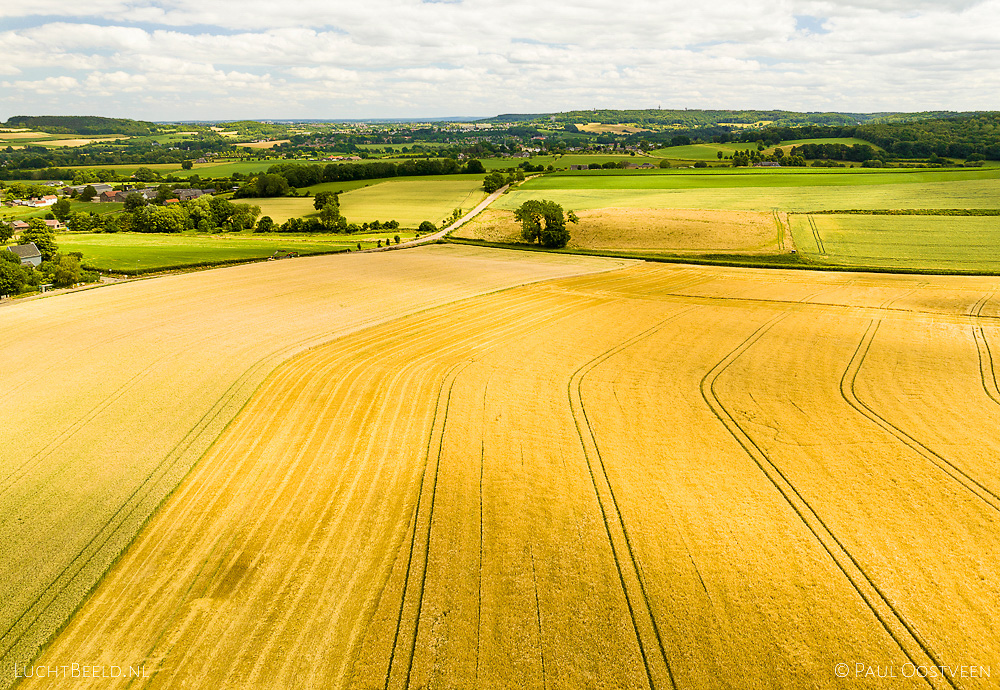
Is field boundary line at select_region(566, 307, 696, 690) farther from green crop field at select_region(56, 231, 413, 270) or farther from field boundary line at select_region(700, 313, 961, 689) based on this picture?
green crop field at select_region(56, 231, 413, 270)

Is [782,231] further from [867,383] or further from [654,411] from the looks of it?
[654,411]

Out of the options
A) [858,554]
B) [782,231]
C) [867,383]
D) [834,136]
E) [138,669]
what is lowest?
[138,669]

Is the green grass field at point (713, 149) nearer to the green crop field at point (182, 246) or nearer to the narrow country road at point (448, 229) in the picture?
the narrow country road at point (448, 229)

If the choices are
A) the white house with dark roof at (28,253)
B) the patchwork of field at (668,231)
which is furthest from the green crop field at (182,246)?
the patchwork of field at (668,231)

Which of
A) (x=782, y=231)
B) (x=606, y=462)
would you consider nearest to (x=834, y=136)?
(x=782, y=231)

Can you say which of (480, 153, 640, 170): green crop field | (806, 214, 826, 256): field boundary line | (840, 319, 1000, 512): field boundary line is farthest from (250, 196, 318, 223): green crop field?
(840, 319, 1000, 512): field boundary line

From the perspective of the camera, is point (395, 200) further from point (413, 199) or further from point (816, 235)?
point (816, 235)

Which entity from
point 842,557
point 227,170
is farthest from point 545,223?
point 227,170
